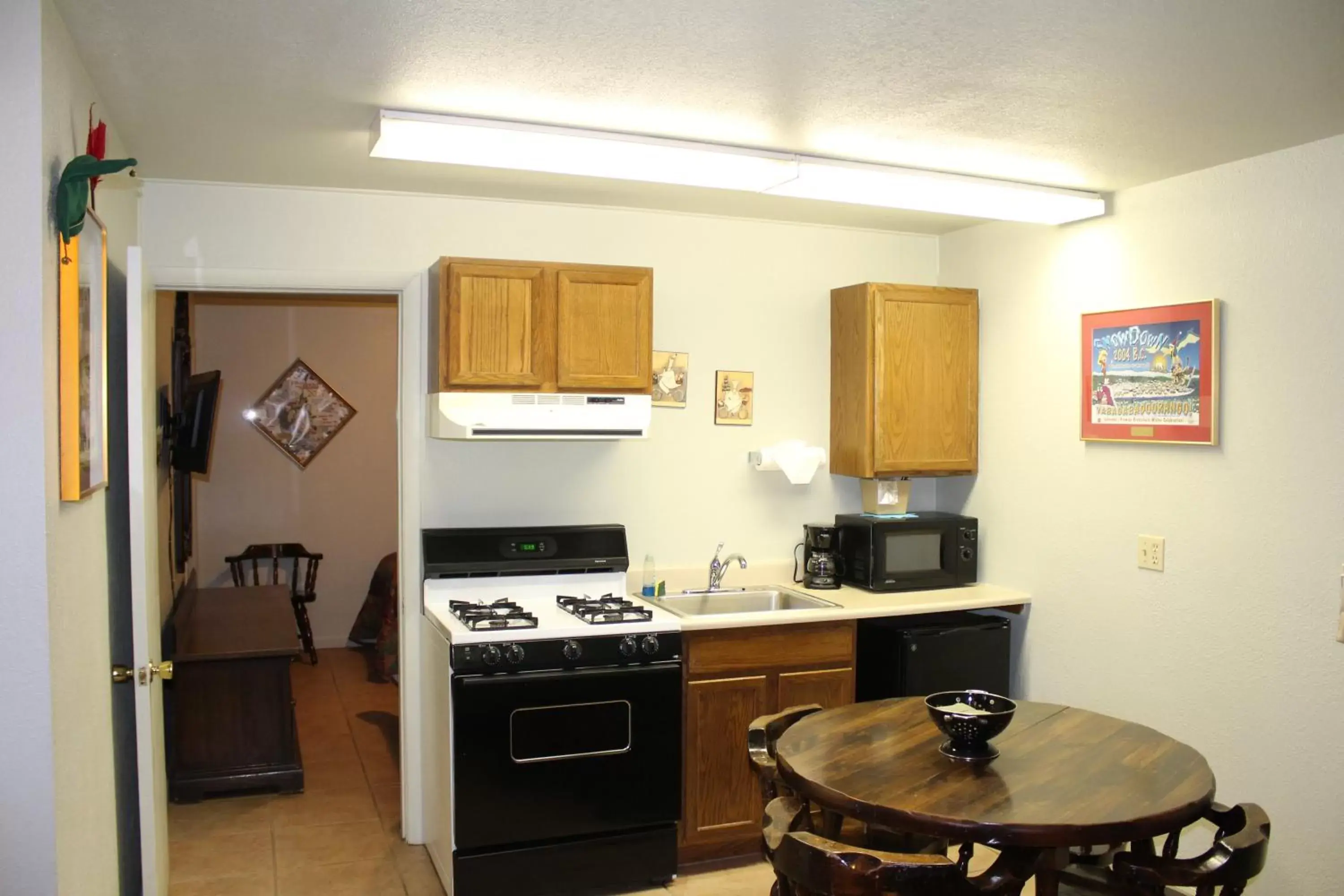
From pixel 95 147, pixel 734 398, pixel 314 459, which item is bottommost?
pixel 314 459

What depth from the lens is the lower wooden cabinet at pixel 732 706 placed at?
3.75 metres

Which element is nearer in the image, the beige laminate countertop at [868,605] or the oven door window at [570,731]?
the oven door window at [570,731]

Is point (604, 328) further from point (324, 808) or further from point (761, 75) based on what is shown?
point (324, 808)

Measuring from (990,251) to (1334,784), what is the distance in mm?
2324

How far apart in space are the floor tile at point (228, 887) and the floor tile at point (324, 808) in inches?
18.1

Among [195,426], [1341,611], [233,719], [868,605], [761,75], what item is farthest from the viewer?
[195,426]

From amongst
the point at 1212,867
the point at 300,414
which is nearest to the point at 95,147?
the point at 1212,867

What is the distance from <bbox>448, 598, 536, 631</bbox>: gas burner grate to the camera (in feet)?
11.2

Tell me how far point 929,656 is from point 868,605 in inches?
11.5

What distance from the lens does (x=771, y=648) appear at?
3848mm

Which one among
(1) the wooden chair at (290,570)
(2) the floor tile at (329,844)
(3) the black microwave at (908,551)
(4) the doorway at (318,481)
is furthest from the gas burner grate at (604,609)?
(1) the wooden chair at (290,570)

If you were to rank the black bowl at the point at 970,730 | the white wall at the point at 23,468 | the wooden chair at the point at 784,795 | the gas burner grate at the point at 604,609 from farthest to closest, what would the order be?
the gas burner grate at the point at 604,609 < the wooden chair at the point at 784,795 < the black bowl at the point at 970,730 < the white wall at the point at 23,468

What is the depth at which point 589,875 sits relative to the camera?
11.4 feet

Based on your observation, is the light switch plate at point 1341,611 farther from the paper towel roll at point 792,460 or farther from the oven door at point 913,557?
the paper towel roll at point 792,460
